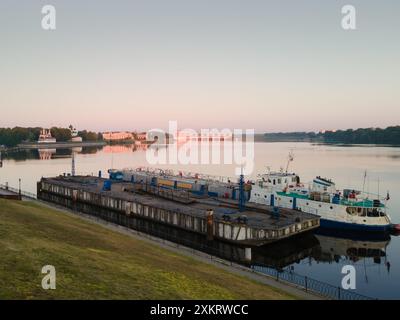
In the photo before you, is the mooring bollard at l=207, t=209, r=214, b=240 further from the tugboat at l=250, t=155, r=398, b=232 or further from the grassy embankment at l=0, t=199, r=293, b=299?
the tugboat at l=250, t=155, r=398, b=232

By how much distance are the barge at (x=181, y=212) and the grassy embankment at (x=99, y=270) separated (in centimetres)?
1542

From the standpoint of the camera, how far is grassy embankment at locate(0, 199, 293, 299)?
62.1 ft

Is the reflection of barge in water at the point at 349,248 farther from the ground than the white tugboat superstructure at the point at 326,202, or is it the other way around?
the white tugboat superstructure at the point at 326,202

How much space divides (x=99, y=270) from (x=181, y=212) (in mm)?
33986

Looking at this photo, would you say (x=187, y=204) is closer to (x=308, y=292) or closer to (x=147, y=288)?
(x=308, y=292)

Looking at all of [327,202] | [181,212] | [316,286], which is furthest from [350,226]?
[181,212]

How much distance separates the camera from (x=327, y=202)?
195 ft

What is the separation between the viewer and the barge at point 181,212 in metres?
48.2

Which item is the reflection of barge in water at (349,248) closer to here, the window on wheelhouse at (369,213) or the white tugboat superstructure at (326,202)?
the white tugboat superstructure at (326,202)

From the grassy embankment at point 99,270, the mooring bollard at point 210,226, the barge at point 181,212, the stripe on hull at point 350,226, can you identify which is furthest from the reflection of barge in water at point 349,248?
the grassy embankment at point 99,270

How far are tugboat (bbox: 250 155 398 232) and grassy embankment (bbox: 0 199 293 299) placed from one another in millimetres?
32814

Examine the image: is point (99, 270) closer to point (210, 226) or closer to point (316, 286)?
point (316, 286)

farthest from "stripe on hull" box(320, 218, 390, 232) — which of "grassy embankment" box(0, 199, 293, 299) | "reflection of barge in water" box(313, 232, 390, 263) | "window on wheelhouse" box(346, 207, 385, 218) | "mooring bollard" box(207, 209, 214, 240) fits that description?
"grassy embankment" box(0, 199, 293, 299)

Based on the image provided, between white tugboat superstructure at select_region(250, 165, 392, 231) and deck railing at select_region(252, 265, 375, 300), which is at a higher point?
white tugboat superstructure at select_region(250, 165, 392, 231)
